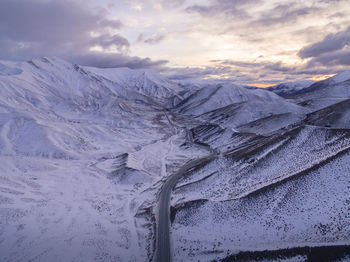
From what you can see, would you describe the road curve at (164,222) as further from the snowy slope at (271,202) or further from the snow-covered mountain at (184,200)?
the snowy slope at (271,202)

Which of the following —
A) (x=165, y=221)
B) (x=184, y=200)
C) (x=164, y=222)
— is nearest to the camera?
(x=164, y=222)

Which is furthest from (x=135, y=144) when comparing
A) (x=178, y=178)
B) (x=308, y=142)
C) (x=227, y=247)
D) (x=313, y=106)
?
(x=313, y=106)

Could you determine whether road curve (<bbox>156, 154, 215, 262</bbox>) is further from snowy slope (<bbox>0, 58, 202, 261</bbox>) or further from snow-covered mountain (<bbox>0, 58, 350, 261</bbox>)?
snowy slope (<bbox>0, 58, 202, 261</bbox>)

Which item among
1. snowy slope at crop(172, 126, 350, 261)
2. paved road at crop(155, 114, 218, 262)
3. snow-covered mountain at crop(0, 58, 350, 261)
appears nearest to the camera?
snowy slope at crop(172, 126, 350, 261)

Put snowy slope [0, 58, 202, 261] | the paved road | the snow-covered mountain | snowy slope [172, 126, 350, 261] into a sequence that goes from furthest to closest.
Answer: snowy slope [0, 58, 202, 261] < the snow-covered mountain < the paved road < snowy slope [172, 126, 350, 261]

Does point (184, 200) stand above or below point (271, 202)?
below

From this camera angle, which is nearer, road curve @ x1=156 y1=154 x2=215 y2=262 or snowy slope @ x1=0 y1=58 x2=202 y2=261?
road curve @ x1=156 y1=154 x2=215 y2=262

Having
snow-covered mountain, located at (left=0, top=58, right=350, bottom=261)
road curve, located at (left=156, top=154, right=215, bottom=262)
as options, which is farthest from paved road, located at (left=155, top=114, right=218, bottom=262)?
snow-covered mountain, located at (left=0, top=58, right=350, bottom=261)

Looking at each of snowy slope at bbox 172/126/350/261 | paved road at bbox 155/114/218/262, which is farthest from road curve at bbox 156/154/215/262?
snowy slope at bbox 172/126/350/261

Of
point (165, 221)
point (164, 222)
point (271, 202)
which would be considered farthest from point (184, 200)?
point (271, 202)

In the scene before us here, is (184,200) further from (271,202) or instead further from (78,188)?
(78,188)

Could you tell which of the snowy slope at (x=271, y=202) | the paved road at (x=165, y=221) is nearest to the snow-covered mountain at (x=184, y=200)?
the snowy slope at (x=271, y=202)

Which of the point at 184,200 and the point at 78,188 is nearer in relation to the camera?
the point at 184,200
